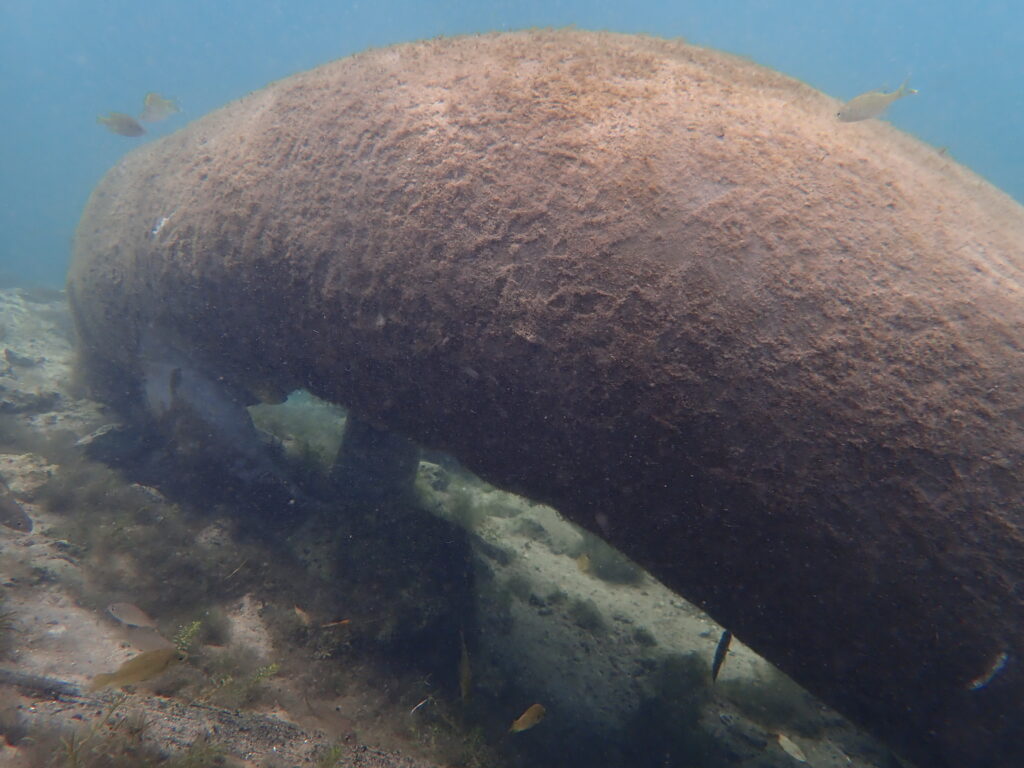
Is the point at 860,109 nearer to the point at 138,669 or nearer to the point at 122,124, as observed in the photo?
the point at 138,669

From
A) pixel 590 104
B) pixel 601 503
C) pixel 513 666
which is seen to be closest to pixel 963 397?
pixel 601 503

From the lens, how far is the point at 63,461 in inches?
236

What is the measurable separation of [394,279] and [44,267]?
59398 millimetres

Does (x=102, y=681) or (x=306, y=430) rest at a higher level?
(x=102, y=681)

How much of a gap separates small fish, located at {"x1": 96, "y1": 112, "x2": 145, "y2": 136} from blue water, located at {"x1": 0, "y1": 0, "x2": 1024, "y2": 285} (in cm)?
8892

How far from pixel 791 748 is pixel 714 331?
3962 millimetres

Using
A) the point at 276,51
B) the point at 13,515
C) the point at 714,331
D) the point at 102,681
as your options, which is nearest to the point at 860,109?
the point at 714,331

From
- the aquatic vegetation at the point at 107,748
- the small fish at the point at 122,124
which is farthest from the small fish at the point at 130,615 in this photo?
the small fish at the point at 122,124

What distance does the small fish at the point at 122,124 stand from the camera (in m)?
8.27

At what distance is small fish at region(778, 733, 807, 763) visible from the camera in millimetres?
3830

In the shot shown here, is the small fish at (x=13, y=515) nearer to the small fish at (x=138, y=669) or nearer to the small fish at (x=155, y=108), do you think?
the small fish at (x=138, y=669)

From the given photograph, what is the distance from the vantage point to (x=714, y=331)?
2.33 meters

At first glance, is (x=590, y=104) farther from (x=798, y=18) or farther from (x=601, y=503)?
(x=798, y=18)

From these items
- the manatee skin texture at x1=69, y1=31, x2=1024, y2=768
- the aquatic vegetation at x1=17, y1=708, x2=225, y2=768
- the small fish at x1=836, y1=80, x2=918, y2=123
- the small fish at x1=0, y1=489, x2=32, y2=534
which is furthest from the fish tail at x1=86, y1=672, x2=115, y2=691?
the small fish at x1=836, y1=80, x2=918, y2=123
